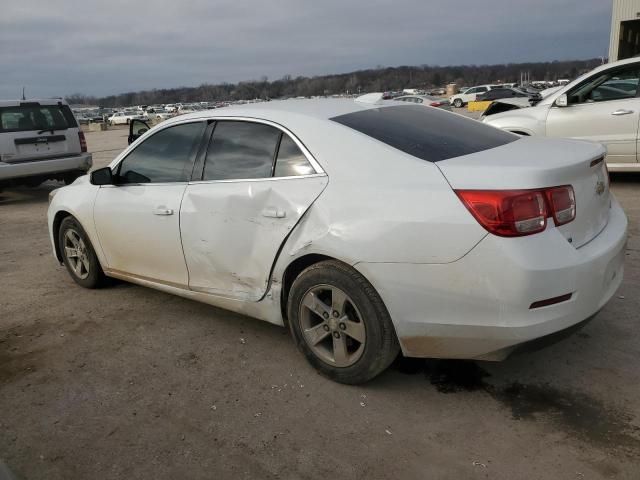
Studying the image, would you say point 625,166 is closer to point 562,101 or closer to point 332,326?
point 562,101

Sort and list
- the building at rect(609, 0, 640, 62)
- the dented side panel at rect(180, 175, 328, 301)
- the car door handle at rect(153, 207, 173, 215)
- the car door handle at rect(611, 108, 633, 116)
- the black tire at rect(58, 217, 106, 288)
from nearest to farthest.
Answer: the dented side panel at rect(180, 175, 328, 301), the car door handle at rect(153, 207, 173, 215), the black tire at rect(58, 217, 106, 288), the car door handle at rect(611, 108, 633, 116), the building at rect(609, 0, 640, 62)

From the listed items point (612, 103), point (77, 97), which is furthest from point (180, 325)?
point (77, 97)

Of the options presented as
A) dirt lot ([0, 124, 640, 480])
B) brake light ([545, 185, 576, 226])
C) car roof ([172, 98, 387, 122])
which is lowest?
dirt lot ([0, 124, 640, 480])

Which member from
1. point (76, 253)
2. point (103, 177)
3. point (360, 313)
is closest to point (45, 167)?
point (76, 253)

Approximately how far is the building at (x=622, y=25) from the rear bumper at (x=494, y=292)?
25079 millimetres

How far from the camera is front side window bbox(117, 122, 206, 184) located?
3.80m

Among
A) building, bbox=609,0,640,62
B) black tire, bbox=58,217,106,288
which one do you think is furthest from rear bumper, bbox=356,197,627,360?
building, bbox=609,0,640,62

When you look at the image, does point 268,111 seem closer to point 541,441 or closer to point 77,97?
point 541,441

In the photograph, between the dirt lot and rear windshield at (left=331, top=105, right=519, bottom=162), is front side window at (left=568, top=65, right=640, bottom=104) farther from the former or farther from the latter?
rear windshield at (left=331, top=105, right=519, bottom=162)

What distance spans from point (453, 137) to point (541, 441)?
5.56 feet

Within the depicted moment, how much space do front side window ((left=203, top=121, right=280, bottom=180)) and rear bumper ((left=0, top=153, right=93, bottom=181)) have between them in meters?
7.13

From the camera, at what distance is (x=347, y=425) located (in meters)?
2.77

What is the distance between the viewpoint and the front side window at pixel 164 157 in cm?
380

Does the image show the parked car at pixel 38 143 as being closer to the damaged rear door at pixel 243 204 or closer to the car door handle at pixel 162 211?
the car door handle at pixel 162 211
